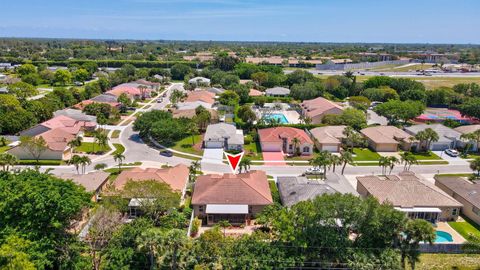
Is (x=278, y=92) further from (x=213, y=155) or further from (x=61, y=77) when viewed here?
(x=61, y=77)

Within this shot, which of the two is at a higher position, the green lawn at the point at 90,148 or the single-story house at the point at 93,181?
the single-story house at the point at 93,181

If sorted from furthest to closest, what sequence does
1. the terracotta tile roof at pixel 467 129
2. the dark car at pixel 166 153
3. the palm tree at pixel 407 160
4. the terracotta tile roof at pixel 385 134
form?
the terracotta tile roof at pixel 467 129, the terracotta tile roof at pixel 385 134, the dark car at pixel 166 153, the palm tree at pixel 407 160

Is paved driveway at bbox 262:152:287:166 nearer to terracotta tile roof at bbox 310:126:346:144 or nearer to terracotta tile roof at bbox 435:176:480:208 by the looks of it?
terracotta tile roof at bbox 310:126:346:144

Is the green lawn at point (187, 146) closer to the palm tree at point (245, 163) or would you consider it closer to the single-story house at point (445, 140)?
the palm tree at point (245, 163)

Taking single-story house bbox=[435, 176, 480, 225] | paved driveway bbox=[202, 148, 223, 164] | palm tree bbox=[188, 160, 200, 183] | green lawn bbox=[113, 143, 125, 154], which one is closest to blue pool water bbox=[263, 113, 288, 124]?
paved driveway bbox=[202, 148, 223, 164]

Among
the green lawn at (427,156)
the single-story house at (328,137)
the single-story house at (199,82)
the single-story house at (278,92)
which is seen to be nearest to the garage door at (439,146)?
the green lawn at (427,156)

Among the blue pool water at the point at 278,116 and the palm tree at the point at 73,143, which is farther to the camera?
the blue pool water at the point at 278,116
